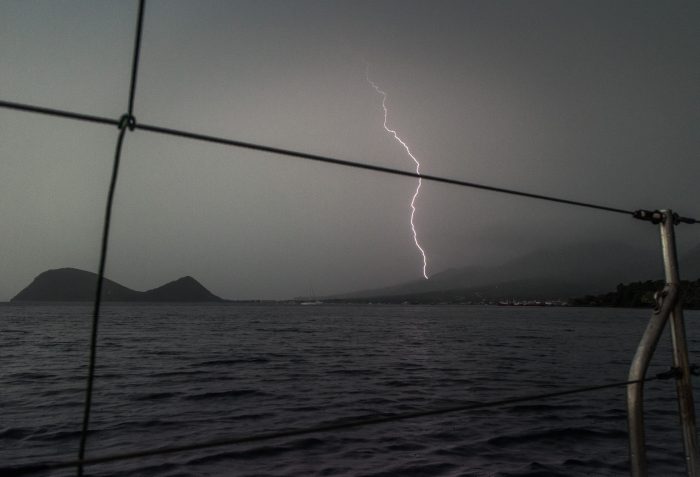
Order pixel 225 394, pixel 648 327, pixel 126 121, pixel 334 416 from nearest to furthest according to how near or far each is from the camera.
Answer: pixel 126 121 → pixel 648 327 → pixel 334 416 → pixel 225 394

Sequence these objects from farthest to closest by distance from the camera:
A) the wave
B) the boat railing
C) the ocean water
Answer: the wave, the ocean water, the boat railing

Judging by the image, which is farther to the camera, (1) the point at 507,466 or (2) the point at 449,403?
(2) the point at 449,403

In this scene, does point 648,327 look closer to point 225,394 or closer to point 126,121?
point 126,121

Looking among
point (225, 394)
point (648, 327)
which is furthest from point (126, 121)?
point (225, 394)

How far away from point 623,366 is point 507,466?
758 inches

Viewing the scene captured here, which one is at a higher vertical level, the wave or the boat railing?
the boat railing

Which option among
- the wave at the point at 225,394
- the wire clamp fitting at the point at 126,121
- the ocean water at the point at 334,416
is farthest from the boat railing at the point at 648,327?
the wave at the point at 225,394

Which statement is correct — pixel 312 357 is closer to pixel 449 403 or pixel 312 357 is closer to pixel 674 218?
pixel 449 403

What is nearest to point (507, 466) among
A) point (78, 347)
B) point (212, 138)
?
point (212, 138)

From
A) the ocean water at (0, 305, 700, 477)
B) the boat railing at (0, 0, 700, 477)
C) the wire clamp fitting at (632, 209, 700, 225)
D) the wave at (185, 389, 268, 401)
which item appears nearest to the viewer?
the boat railing at (0, 0, 700, 477)

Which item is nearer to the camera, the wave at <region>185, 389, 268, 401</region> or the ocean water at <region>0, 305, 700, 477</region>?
the ocean water at <region>0, 305, 700, 477</region>

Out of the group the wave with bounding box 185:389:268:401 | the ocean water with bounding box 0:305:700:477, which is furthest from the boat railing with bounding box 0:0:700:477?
the wave with bounding box 185:389:268:401

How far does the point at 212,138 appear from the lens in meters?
1.59

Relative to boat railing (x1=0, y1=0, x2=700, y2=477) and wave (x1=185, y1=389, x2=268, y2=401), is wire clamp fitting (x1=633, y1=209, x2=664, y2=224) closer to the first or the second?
boat railing (x1=0, y1=0, x2=700, y2=477)
